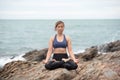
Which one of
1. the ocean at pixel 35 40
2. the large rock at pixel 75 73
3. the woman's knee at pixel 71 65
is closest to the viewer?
the large rock at pixel 75 73

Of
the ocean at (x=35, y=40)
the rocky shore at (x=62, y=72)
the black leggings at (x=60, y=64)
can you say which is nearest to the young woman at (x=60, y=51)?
the black leggings at (x=60, y=64)

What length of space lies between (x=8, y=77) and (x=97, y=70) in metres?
2.92

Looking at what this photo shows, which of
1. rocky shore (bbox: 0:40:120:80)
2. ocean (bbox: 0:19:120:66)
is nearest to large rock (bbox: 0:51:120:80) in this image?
rocky shore (bbox: 0:40:120:80)

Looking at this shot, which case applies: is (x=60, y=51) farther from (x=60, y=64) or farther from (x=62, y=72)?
(x=62, y=72)

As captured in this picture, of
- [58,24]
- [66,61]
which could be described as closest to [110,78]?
[66,61]

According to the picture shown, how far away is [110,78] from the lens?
28.0 feet

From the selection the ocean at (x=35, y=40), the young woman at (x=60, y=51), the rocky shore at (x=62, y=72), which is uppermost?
the young woman at (x=60, y=51)

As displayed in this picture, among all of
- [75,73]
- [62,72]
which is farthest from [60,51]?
[75,73]

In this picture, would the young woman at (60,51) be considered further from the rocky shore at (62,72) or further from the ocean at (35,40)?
the ocean at (35,40)

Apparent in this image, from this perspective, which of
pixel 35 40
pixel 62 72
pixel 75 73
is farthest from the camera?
pixel 35 40

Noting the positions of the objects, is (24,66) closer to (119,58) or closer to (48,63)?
(48,63)

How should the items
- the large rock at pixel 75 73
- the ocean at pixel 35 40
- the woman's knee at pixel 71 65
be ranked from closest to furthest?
1. the large rock at pixel 75 73
2. the woman's knee at pixel 71 65
3. the ocean at pixel 35 40

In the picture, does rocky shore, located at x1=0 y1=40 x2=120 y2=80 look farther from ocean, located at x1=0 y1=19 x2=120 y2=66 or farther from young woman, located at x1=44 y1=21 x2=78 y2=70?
ocean, located at x1=0 y1=19 x2=120 y2=66

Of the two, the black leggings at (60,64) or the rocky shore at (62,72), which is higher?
the black leggings at (60,64)
